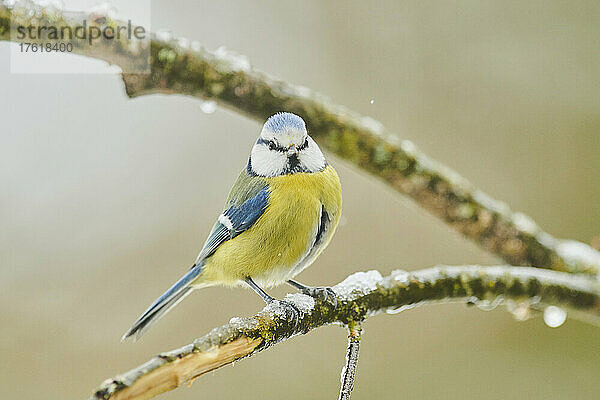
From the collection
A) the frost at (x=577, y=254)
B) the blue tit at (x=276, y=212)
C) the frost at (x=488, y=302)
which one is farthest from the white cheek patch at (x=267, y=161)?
the frost at (x=577, y=254)

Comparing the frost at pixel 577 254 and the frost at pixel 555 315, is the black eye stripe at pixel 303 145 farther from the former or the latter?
the frost at pixel 577 254

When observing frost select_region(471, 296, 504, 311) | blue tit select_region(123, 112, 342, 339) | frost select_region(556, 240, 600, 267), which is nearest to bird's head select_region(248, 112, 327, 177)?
blue tit select_region(123, 112, 342, 339)

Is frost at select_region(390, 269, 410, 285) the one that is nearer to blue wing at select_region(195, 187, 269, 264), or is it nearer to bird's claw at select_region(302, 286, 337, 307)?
bird's claw at select_region(302, 286, 337, 307)

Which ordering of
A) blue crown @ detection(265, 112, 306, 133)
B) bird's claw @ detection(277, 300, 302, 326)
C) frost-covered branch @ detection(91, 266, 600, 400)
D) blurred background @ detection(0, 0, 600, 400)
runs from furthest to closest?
1. blurred background @ detection(0, 0, 600, 400)
2. blue crown @ detection(265, 112, 306, 133)
3. bird's claw @ detection(277, 300, 302, 326)
4. frost-covered branch @ detection(91, 266, 600, 400)

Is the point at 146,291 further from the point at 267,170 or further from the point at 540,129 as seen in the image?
the point at 540,129

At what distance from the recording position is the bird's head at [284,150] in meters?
0.85

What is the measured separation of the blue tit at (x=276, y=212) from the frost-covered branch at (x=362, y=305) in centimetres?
8

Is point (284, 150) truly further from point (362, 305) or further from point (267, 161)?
point (362, 305)

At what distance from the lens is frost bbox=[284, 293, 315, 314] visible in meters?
0.77

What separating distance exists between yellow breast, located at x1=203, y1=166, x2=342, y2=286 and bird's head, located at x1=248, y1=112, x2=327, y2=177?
0.01 metres

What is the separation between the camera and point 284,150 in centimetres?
87

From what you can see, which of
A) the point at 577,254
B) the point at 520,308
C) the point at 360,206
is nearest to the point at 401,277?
the point at 520,308

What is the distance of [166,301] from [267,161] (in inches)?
10.1

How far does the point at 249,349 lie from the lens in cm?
64
